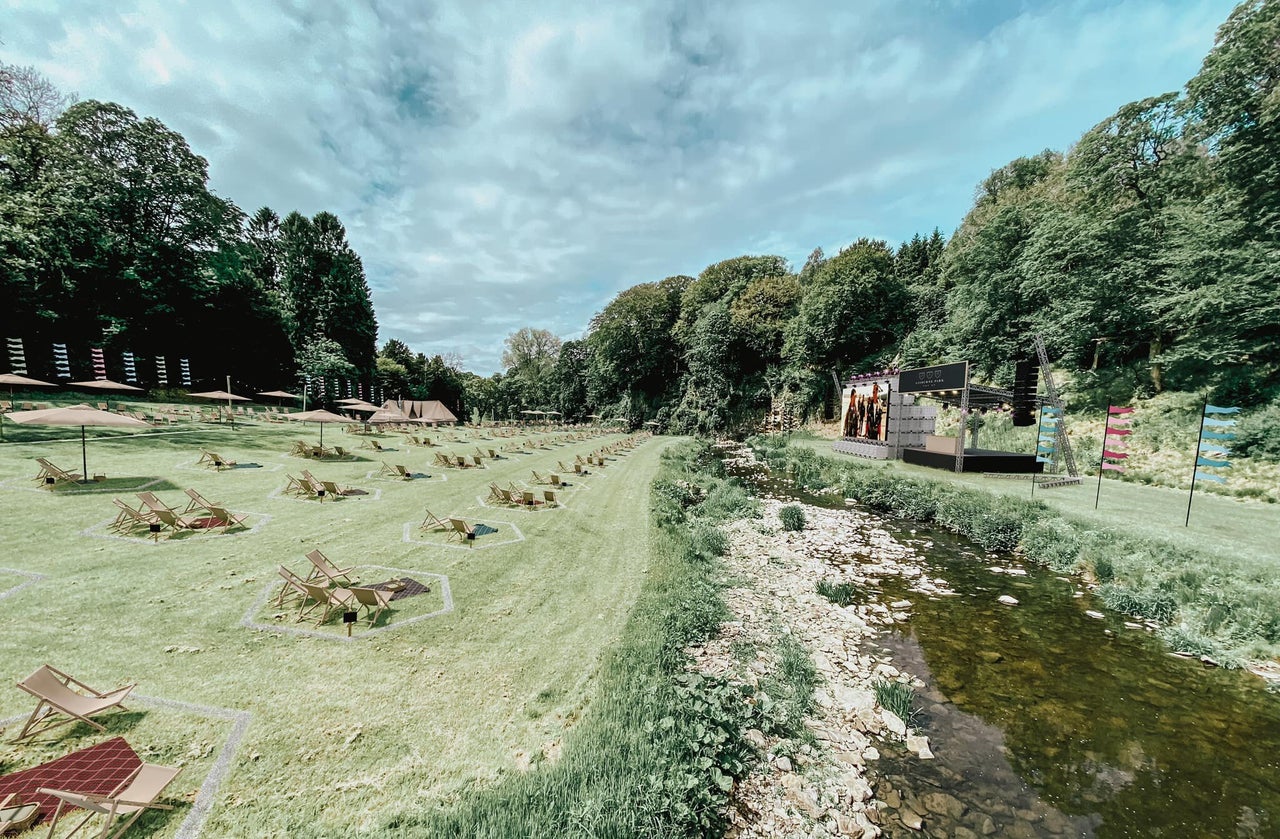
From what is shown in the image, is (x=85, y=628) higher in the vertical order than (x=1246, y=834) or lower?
higher

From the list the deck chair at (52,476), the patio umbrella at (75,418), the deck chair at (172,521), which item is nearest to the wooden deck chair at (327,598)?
the deck chair at (172,521)

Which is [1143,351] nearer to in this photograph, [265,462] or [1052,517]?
[1052,517]

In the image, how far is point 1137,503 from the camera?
15.0m

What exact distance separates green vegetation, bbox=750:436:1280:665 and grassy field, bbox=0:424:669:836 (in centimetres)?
1108

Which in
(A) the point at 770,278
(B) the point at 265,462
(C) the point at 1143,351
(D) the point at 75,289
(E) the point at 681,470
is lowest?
(E) the point at 681,470

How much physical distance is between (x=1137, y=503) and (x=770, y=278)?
4359 cm

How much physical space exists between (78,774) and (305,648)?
2519mm

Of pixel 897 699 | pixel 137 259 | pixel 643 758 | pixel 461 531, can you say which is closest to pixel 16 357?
pixel 137 259

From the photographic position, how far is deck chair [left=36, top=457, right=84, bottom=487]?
1150 centimetres

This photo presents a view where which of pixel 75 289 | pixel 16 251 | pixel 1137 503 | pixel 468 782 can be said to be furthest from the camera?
pixel 75 289

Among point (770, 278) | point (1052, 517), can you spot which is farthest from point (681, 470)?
point (770, 278)

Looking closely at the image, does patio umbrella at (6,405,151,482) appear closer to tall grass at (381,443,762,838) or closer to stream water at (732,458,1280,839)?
tall grass at (381,443,762,838)

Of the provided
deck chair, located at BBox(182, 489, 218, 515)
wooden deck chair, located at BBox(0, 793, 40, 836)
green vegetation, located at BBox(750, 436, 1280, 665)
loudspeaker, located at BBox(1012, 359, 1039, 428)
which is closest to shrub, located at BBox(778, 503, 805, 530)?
green vegetation, located at BBox(750, 436, 1280, 665)

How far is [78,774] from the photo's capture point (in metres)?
3.79
